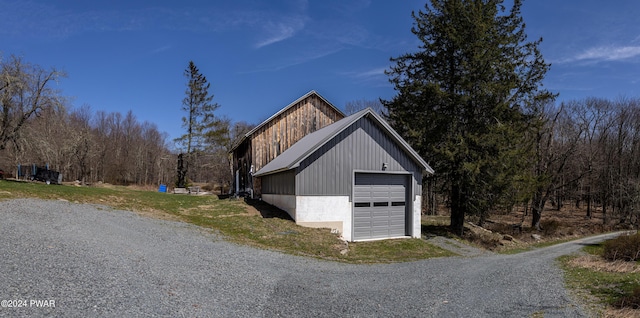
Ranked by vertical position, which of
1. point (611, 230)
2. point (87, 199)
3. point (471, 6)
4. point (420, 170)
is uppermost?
point (471, 6)

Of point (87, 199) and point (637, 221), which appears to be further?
point (637, 221)

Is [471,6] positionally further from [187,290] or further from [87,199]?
[87,199]

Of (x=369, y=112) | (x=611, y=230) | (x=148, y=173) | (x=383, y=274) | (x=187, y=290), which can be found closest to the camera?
(x=187, y=290)

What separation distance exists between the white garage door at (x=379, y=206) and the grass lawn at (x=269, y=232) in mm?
732

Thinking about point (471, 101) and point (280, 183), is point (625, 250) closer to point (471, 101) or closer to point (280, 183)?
point (471, 101)

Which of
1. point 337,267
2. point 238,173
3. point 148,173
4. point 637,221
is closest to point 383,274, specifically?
point 337,267

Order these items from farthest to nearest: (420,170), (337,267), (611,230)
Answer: (611,230) → (420,170) → (337,267)

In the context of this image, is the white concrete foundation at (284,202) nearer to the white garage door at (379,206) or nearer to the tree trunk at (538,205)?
the white garage door at (379,206)

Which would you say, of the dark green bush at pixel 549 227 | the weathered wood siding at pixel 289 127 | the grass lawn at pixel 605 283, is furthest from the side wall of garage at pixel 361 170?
the dark green bush at pixel 549 227

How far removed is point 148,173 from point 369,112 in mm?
58173

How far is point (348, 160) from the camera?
1673 cm

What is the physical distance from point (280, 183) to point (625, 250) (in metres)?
14.9

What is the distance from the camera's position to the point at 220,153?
44500 millimetres

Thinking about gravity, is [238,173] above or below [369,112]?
below
